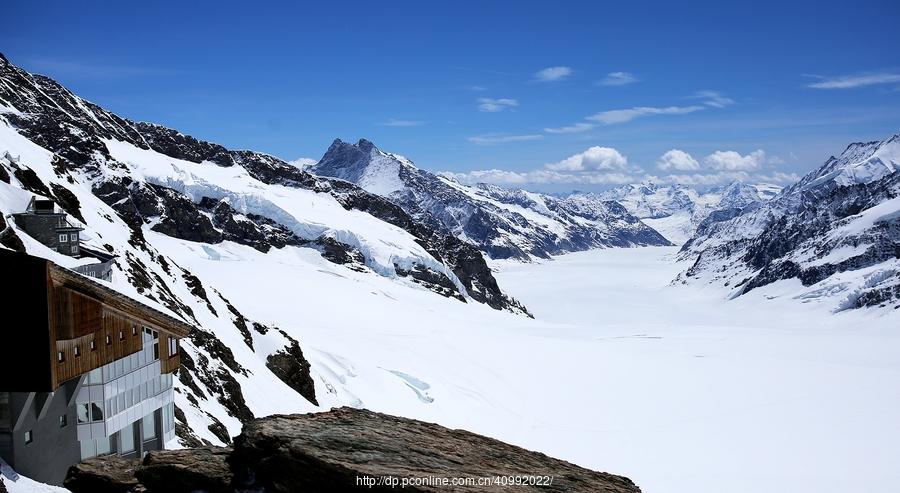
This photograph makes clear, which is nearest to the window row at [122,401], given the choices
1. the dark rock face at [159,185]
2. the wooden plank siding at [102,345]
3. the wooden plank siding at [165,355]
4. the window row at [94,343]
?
the wooden plank siding at [165,355]

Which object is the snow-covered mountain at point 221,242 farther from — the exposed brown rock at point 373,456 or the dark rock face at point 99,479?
the exposed brown rock at point 373,456

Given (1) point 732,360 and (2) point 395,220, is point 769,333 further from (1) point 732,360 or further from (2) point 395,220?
(2) point 395,220

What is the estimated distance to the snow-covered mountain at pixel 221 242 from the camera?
31406 millimetres

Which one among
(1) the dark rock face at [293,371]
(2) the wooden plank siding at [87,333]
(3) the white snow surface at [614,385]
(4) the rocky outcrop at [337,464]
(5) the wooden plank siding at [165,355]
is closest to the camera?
(4) the rocky outcrop at [337,464]

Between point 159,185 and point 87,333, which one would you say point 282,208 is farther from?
point 87,333

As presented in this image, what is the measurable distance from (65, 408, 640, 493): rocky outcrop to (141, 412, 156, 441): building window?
4.99 metres

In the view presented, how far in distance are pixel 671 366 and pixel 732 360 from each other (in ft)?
35.6

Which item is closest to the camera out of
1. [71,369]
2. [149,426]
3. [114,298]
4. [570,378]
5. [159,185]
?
[71,369]

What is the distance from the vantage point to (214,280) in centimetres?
8625

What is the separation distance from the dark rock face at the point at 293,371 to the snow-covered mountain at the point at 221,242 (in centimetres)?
8

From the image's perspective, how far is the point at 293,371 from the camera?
136ft

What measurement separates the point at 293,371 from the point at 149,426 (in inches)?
1003

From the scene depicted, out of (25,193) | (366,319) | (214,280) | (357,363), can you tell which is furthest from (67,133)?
(25,193)

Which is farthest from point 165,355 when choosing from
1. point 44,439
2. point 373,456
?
point 373,456
